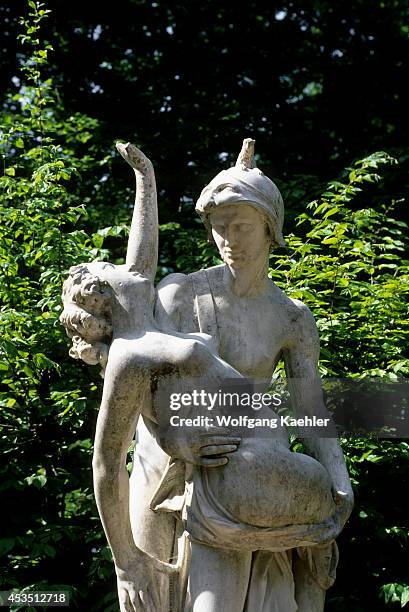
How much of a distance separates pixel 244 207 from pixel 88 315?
0.78 metres

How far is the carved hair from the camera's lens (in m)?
4.60

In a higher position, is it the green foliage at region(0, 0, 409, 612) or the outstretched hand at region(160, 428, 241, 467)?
the green foliage at region(0, 0, 409, 612)

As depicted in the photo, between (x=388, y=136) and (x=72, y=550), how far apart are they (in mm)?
4884

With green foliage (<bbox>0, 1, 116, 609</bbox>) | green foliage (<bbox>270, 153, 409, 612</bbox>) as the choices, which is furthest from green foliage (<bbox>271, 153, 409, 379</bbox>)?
green foliage (<bbox>0, 1, 116, 609</bbox>)

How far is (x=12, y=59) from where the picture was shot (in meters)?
10.8

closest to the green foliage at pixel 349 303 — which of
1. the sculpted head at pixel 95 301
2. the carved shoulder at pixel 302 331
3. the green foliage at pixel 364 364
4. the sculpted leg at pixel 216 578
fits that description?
the green foliage at pixel 364 364

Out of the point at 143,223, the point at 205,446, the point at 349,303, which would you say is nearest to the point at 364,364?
the point at 349,303

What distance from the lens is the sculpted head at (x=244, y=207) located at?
4.83 meters

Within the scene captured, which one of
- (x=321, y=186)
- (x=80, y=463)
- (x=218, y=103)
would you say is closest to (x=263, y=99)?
(x=218, y=103)

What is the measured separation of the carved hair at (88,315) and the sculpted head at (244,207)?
0.59m

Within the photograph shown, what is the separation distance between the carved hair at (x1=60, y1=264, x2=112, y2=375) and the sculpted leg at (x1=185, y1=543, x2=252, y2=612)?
32.6 inches

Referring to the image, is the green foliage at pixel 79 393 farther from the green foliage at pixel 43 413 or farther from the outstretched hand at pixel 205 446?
the outstretched hand at pixel 205 446

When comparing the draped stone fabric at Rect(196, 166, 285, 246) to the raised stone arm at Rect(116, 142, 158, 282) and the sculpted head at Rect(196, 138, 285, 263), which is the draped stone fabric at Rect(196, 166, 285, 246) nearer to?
the sculpted head at Rect(196, 138, 285, 263)

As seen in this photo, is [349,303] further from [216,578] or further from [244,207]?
[216,578]
